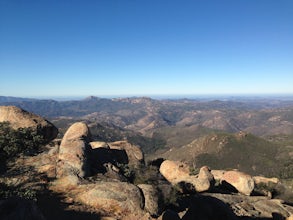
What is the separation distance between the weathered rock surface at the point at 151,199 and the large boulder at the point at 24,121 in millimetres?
15933

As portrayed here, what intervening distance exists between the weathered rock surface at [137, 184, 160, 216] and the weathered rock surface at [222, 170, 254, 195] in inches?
705

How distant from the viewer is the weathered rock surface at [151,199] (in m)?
24.5

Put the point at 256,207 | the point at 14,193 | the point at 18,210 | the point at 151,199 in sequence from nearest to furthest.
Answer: the point at 18,210, the point at 14,193, the point at 151,199, the point at 256,207

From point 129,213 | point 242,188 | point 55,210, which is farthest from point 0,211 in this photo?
point 242,188

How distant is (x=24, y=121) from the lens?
112 feet

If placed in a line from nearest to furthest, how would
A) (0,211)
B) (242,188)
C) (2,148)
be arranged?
(0,211) → (2,148) → (242,188)

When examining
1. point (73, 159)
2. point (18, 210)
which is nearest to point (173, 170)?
point (73, 159)

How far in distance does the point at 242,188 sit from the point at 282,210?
7460 millimetres

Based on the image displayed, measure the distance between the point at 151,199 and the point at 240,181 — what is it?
65.6 feet

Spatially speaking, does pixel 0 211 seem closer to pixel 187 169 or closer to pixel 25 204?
pixel 25 204

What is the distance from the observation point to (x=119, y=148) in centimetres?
4444

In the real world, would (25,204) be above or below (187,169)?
above

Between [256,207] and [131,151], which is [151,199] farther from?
[131,151]

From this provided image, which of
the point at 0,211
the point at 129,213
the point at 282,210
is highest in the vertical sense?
the point at 0,211
